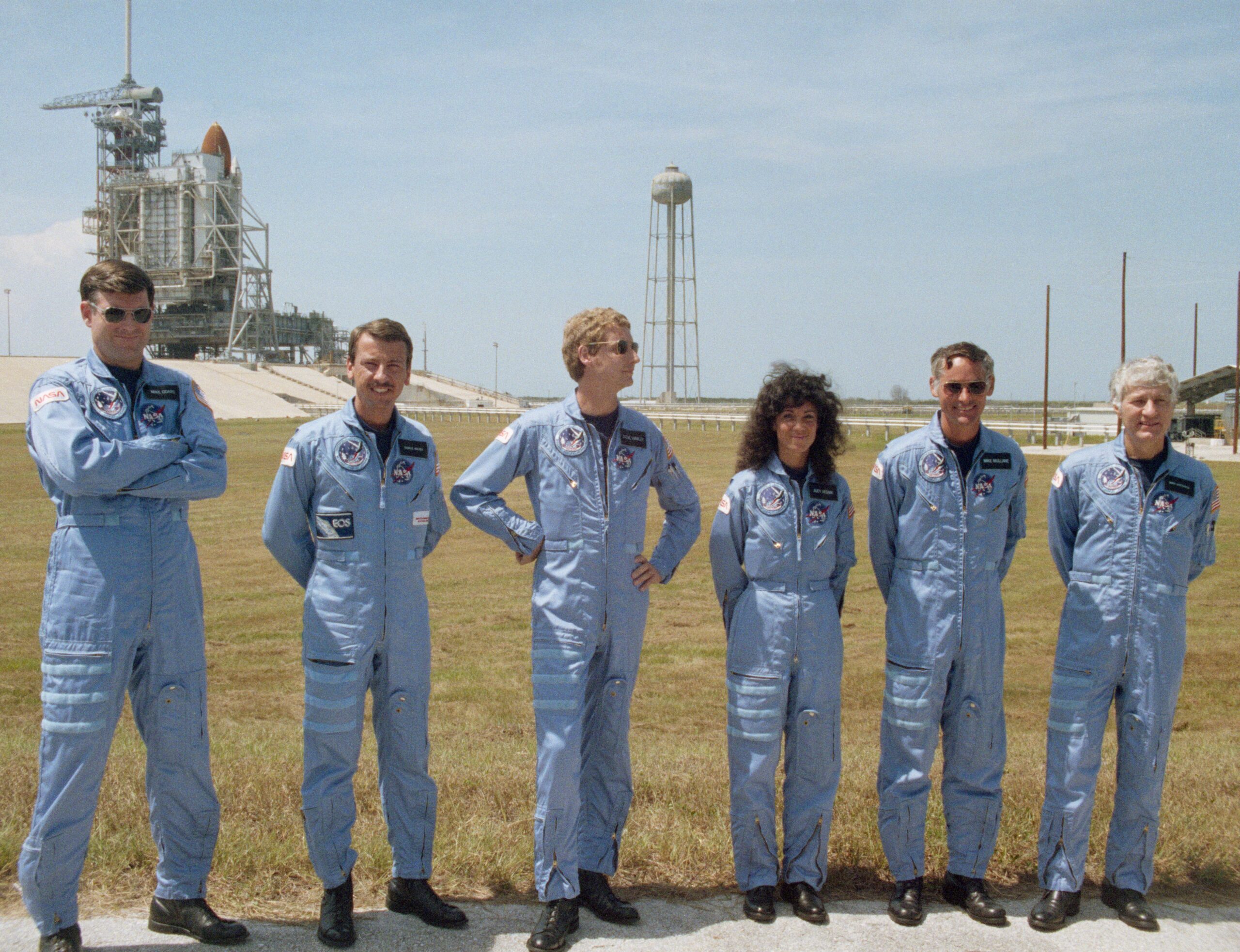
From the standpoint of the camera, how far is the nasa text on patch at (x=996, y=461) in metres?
3.89

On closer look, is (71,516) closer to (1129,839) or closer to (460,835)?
(460,835)

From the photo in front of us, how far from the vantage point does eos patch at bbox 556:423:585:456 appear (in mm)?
3842

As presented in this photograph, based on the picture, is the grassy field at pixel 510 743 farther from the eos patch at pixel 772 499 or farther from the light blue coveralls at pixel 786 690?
the eos patch at pixel 772 499

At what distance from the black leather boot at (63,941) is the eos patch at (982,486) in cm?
353

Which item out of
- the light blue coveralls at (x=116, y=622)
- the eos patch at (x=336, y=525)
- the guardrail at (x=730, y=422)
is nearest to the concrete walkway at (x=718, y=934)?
the light blue coveralls at (x=116, y=622)

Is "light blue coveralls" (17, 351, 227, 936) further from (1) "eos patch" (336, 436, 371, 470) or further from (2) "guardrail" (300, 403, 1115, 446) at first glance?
(2) "guardrail" (300, 403, 1115, 446)

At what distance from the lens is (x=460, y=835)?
13.3 ft

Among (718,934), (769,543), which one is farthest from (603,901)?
(769,543)

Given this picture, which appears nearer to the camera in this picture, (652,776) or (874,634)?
(652,776)

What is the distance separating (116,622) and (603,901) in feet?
6.49

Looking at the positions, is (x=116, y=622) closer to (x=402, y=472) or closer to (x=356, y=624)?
(x=356, y=624)

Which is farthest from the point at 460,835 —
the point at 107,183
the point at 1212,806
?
the point at 107,183

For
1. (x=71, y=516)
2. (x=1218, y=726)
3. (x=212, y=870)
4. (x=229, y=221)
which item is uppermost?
(x=229, y=221)

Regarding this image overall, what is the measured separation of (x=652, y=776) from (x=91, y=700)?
2.60 m
